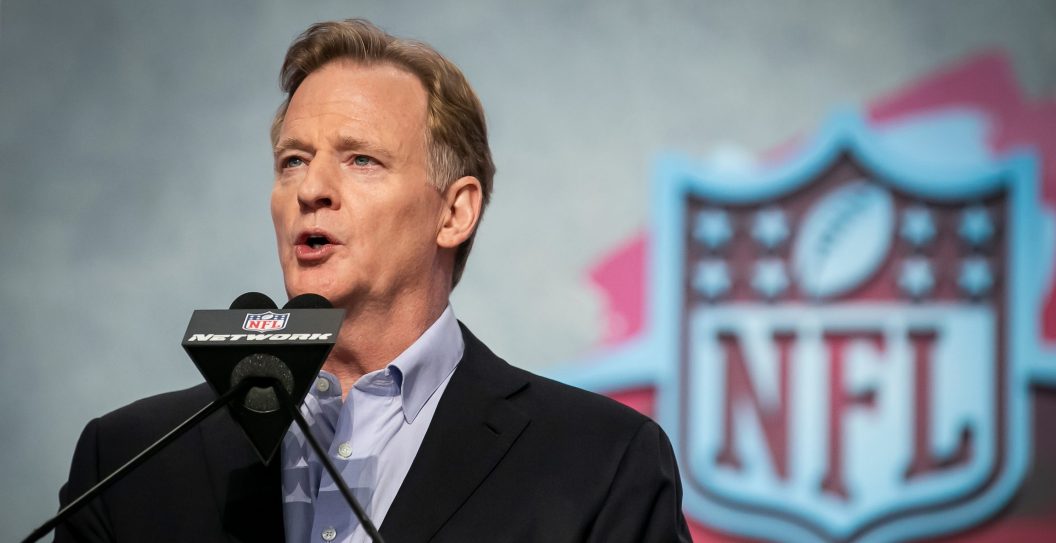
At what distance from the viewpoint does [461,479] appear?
143 centimetres

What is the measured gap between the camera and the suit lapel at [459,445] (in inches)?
54.5

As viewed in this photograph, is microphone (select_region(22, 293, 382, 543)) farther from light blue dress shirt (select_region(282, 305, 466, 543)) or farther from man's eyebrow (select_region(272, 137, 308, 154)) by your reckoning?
man's eyebrow (select_region(272, 137, 308, 154))

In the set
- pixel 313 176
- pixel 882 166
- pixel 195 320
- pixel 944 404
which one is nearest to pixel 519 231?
pixel 882 166

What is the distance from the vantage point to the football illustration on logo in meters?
2.70

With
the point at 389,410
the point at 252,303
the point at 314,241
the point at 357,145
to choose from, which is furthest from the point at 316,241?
the point at 252,303

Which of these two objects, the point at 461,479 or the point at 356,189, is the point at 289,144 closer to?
the point at 356,189

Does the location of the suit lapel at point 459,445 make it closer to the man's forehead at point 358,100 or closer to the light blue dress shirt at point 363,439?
the light blue dress shirt at point 363,439

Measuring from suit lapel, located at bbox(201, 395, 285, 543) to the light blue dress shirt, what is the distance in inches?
1.2

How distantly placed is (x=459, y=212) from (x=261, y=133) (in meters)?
1.25

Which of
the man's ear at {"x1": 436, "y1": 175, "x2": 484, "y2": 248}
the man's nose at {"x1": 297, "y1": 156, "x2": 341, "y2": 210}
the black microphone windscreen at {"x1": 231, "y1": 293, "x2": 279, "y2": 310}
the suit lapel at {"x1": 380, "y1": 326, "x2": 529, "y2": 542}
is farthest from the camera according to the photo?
the man's ear at {"x1": 436, "y1": 175, "x2": 484, "y2": 248}

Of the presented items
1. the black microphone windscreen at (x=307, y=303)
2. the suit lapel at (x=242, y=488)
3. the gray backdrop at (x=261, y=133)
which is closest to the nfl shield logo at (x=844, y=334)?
the gray backdrop at (x=261, y=133)

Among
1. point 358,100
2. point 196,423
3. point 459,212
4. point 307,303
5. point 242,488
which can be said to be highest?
point 358,100

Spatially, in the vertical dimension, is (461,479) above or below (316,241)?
below

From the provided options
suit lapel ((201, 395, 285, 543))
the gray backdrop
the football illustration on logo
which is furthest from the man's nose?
the football illustration on logo
